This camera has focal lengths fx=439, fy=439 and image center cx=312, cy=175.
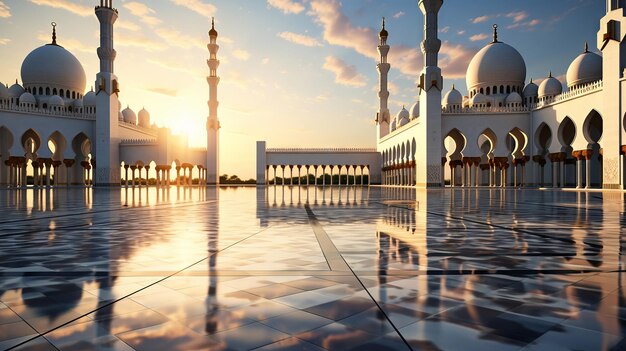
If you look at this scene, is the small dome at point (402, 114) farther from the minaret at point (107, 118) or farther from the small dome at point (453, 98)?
the minaret at point (107, 118)

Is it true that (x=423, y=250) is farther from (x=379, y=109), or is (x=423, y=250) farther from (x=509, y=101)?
(x=379, y=109)

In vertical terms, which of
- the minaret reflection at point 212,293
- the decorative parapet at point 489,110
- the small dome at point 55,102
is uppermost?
the small dome at point 55,102

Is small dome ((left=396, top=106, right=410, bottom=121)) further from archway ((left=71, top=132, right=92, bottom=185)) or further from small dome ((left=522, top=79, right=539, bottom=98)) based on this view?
archway ((left=71, top=132, right=92, bottom=185))

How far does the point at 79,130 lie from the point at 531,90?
35.5 metres

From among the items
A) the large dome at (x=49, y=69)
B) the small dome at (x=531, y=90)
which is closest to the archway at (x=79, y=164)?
the large dome at (x=49, y=69)

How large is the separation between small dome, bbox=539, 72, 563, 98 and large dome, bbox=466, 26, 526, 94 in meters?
2.76

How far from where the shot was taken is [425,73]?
97.0 ft

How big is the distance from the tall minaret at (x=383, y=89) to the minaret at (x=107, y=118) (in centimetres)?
2399

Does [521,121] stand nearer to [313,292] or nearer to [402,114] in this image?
[402,114]

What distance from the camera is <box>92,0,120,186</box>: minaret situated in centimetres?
3384

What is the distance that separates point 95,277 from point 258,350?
1.85 meters

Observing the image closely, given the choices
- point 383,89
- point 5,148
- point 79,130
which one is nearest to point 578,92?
point 383,89

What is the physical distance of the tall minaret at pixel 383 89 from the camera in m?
43.3

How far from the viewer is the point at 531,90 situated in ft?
110
